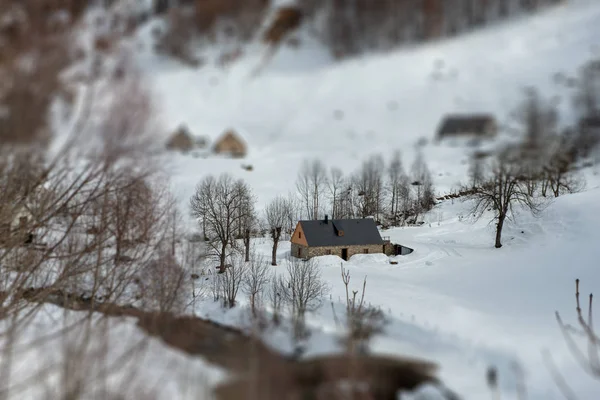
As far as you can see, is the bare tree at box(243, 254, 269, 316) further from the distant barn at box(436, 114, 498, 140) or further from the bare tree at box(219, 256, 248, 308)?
the distant barn at box(436, 114, 498, 140)

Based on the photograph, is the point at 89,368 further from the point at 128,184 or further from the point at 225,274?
the point at 225,274

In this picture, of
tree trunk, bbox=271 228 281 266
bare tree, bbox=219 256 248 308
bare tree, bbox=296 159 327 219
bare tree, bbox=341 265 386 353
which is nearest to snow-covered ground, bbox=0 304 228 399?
bare tree, bbox=341 265 386 353

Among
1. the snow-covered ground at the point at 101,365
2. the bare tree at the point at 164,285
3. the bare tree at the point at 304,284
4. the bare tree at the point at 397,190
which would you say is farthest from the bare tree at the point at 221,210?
the bare tree at the point at 397,190

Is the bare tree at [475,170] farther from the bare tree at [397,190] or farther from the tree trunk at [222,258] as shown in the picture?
the tree trunk at [222,258]

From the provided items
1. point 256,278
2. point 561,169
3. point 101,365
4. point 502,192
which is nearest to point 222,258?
point 256,278


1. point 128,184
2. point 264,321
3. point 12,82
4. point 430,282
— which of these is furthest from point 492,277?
point 12,82

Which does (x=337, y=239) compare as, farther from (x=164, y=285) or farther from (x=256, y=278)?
(x=164, y=285)
